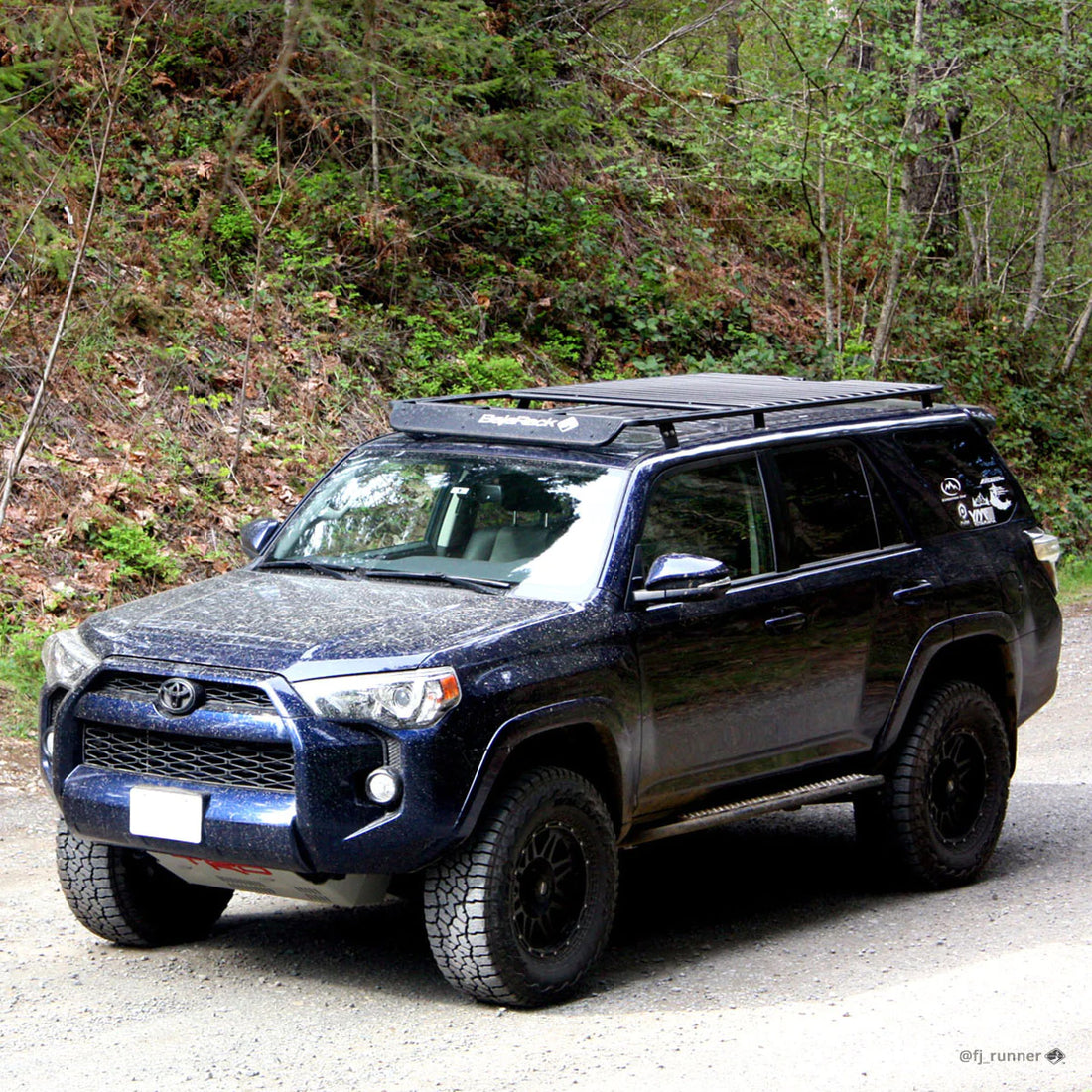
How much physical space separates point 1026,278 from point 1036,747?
1454 cm

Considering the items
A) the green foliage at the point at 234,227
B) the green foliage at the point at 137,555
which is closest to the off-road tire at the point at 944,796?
the green foliage at the point at 137,555

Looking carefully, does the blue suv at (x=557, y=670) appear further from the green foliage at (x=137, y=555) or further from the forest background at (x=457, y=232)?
the green foliage at (x=137, y=555)

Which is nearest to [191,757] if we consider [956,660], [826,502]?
[826,502]

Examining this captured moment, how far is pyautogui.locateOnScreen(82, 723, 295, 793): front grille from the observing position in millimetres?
5102

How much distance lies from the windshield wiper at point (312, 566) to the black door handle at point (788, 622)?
1.65 m

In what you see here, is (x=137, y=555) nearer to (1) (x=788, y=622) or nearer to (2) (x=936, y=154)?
(1) (x=788, y=622)

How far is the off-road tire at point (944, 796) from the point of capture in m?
6.87

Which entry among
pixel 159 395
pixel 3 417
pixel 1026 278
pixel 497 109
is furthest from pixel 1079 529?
pixel 3 417

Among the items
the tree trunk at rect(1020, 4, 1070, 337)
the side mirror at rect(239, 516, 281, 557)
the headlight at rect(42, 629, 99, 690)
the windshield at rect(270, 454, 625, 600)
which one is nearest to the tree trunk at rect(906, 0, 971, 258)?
the tree trunk at rect(1020, 4, 1070, 337)

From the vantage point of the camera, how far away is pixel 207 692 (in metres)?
5.21

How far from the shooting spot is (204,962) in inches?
234

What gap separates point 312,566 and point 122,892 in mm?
1433

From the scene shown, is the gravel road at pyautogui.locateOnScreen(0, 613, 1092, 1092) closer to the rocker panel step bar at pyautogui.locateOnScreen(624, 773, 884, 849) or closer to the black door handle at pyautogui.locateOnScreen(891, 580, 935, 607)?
the rocker panel step bar at pyautogui.locateOnScreen(624, 773, 884, 849)

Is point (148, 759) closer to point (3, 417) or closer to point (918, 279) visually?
point (3, 417)
